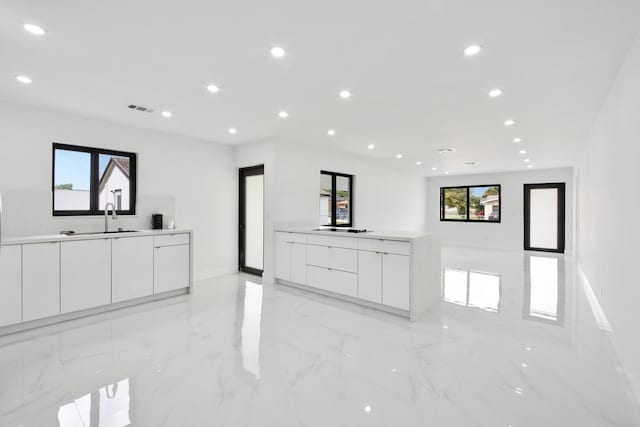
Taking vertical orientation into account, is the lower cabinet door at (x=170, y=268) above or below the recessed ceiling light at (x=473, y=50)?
below

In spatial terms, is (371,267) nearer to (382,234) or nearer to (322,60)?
(382,234)

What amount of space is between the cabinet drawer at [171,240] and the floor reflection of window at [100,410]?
235 centimetres

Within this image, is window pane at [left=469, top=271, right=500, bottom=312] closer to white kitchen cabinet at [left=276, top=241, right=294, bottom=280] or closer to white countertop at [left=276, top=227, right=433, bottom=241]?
white countertop at [left=276, top=227, right=433, bottom=241]

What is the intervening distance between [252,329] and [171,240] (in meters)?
1.99

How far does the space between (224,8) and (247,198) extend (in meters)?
4.19

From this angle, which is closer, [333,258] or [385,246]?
[385,246]

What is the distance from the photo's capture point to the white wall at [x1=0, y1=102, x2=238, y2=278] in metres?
3.69

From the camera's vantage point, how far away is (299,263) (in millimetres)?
4855

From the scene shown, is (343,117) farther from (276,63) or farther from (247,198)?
(247,198)

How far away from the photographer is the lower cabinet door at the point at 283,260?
504 cm

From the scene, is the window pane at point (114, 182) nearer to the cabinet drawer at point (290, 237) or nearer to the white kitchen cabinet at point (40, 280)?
the white kitchen cabinet at point (40, 280)

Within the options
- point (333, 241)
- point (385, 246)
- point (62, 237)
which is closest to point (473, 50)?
point (385, 246)

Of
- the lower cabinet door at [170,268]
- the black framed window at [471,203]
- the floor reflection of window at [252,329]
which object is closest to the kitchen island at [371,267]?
the floor reflection of window at [252,329]

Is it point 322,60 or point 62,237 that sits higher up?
point 322,60
